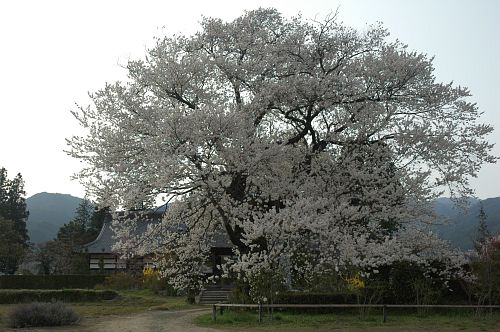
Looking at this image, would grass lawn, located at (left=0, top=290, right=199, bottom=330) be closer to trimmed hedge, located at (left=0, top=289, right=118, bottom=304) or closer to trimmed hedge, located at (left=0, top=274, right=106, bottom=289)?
trimmed hedge, located at (left=0, top=289, right=118, bottom=304)

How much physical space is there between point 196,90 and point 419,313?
419 inches

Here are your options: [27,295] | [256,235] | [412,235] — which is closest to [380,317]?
[412,235]

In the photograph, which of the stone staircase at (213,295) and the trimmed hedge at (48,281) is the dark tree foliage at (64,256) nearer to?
the trimmed hedge at (48,281)

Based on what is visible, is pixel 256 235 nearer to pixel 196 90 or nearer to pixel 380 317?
pixel 196 90

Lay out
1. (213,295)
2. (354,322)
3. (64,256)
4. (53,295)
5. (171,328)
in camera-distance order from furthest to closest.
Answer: (64,256)
(53,295)
(213,295)
(354,322)
(171,328)

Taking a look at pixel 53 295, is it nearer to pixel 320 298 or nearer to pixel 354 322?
pixel 320 298

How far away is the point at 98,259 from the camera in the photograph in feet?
138

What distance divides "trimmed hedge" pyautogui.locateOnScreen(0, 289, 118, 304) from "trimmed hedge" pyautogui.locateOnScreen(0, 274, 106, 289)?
7283 millimetres

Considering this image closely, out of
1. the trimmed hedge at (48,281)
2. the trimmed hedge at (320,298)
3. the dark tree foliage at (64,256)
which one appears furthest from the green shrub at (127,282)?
the trimmed hedge at (320,298)

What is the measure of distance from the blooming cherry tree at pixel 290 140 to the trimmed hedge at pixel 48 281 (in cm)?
2279

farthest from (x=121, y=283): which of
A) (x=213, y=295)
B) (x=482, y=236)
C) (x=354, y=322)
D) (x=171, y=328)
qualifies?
(x=354, y=322)

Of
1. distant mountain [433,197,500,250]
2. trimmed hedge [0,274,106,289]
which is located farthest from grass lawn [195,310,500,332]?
trimmed hedge [0,274,106,289]

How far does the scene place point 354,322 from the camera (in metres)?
15.9

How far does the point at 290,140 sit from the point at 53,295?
19.8 m
